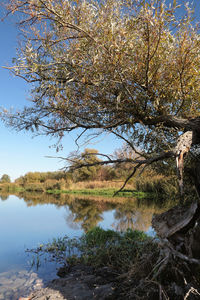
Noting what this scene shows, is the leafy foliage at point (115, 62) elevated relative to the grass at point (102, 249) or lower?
elevated

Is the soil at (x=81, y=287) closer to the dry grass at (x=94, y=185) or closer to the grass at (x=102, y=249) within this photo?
the grass at (x=102, y=249)

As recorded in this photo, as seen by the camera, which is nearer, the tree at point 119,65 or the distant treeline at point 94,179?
the tree at point 119,65

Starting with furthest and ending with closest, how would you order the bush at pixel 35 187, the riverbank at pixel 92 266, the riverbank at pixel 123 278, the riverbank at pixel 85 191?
the bush at pixel 35 187
the riverbank at pixel 85 191
the riverbank at pixel 92 266
the riverbank at pixel 123 278

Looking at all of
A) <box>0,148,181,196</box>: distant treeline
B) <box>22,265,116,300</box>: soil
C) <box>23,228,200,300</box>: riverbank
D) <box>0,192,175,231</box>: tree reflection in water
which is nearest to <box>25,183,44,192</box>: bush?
<box>0,148,181,196</box>: distant treeline

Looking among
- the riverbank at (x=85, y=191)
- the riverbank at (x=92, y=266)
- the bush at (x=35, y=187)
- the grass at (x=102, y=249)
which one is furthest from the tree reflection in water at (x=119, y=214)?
the bush at (x=35, y=187)

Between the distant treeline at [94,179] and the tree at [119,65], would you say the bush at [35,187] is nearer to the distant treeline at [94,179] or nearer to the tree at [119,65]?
the distant treeline at [94,179]

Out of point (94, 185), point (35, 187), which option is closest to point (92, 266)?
point (94, 185)

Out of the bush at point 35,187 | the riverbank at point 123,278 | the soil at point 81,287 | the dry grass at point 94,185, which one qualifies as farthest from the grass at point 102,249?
the bush at point 35,187

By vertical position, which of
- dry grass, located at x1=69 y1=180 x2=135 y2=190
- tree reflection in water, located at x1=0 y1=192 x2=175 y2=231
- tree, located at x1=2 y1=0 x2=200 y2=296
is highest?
tree, located at x1=2 y1=0 x2=200 y2=296

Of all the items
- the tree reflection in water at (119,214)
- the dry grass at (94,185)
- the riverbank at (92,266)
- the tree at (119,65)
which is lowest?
the tree reflection in water at (119,214)

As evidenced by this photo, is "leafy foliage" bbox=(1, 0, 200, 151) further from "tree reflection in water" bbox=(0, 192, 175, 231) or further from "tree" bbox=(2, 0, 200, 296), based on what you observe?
"tree reflection in water" bbox=(0, 192, 175, 231)

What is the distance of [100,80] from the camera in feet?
13.0

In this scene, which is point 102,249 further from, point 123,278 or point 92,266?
point 123,278

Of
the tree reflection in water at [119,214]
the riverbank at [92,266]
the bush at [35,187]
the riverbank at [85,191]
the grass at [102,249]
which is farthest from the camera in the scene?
the bush at [35,187]
